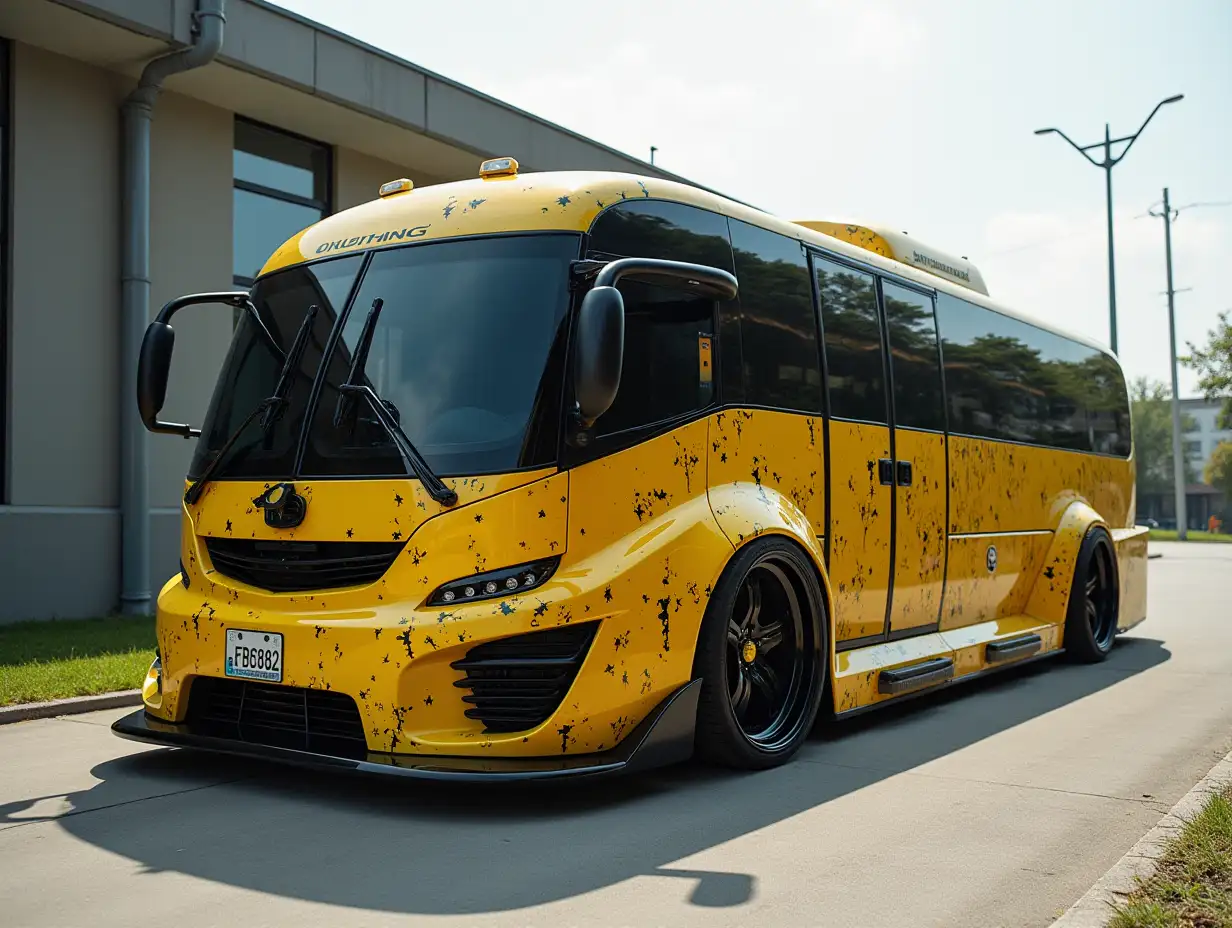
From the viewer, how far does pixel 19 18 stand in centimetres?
1103

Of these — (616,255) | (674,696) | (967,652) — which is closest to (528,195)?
(616,255)

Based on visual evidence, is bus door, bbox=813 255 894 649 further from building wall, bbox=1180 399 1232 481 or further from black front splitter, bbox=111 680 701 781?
building wall, bbox=1180 399 1232 481

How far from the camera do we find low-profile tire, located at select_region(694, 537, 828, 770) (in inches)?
224

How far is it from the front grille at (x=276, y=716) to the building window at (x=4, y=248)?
6.96m

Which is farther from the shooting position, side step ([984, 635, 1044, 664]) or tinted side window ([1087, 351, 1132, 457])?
tinted side window ([1087, 351, 1132, 457])

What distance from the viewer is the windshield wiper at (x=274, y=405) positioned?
5.81m

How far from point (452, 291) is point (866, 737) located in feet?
11.2

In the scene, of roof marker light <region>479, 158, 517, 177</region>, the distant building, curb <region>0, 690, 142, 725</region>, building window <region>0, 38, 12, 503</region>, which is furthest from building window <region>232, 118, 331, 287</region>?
the distant building

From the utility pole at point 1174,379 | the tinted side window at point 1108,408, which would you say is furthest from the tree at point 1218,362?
the tinted side window at point 1108,408

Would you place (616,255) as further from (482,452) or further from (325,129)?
(325,129)

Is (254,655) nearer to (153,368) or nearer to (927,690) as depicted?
(153,368)

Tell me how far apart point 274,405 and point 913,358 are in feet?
14.0

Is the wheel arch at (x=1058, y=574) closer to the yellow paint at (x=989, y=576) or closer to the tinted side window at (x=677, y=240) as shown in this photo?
the yellow paint at (x=989, y=576)

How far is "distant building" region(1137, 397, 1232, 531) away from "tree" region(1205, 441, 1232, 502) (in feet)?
46.3
